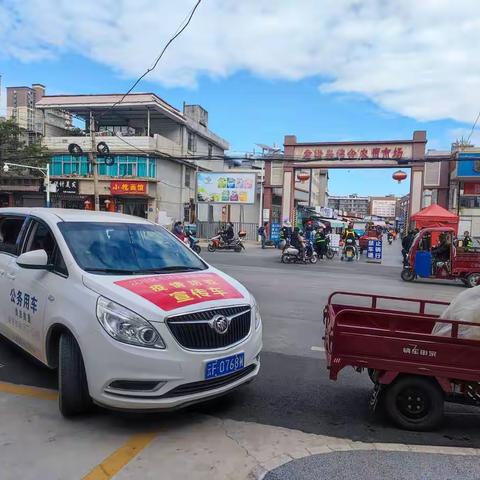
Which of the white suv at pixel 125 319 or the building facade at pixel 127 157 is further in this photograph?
the building facade at pixel 127 157

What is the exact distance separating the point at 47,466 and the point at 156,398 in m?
0.80

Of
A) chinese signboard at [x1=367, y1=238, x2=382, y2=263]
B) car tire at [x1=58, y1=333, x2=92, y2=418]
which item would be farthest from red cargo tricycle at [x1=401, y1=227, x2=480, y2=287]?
car tire at [x1=58, y1=333, x2=92, y2=418]

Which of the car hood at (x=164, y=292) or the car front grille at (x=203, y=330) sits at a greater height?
the car hood at (x=164, y=292)

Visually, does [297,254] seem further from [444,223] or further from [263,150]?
[263,150]

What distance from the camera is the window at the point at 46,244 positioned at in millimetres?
4109

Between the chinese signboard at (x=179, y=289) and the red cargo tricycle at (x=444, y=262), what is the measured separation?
11.3 m

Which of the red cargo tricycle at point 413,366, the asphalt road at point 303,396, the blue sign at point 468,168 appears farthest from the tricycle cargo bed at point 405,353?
the blue sign at point 468,168

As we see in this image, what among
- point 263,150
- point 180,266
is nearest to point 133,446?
point 180,266

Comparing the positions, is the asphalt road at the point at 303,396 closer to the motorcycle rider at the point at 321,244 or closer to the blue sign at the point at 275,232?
the motorcycle rider at the point at 321,244

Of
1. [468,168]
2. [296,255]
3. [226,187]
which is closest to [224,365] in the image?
[296,255]

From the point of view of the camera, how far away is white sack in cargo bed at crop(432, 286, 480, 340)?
12.4 feet

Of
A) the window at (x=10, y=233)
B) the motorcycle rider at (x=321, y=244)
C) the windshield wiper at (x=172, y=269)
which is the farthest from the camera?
the motorcycle rider at (x=321, y=244)

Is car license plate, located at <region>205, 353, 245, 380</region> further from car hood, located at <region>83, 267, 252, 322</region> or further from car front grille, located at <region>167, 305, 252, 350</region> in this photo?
car hood, located at <region>83, 267, 252, 322</region>

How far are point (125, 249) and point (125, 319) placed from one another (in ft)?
3.93
